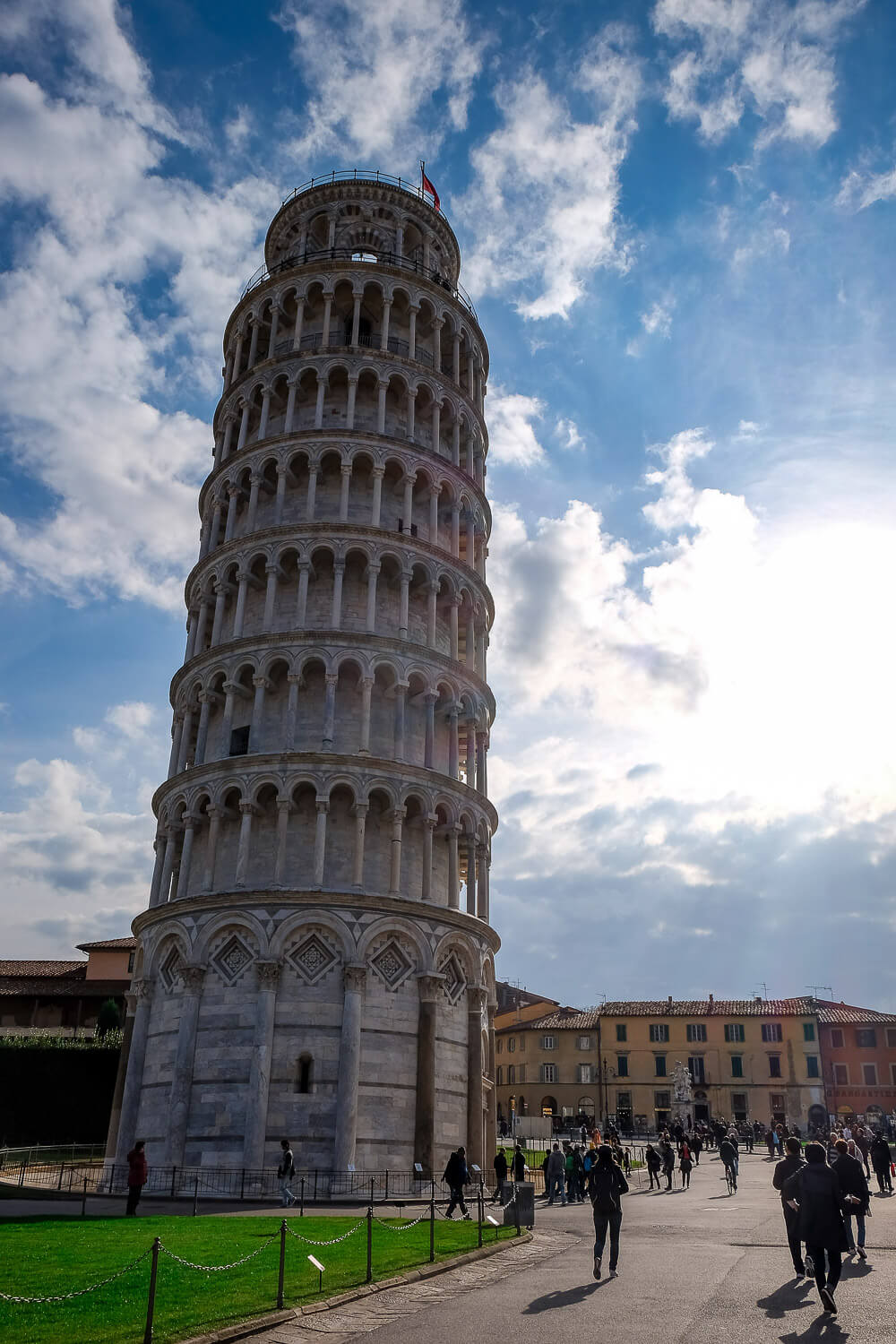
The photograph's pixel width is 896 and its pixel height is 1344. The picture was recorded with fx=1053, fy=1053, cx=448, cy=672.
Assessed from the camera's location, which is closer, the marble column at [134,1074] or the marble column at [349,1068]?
the marble column at [349,1068]

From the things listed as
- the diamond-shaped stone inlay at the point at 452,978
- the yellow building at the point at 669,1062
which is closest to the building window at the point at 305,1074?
the diamond-shaped stone inlay at the point at 452,978

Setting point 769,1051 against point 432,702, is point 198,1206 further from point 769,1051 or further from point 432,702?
point 769,1051

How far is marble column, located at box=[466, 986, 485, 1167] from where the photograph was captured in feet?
110

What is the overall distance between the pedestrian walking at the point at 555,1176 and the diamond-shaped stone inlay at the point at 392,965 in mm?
7296

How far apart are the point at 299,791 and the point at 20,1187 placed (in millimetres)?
13989

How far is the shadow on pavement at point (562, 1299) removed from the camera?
13.2m

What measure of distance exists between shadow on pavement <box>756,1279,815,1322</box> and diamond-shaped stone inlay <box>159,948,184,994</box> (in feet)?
76.2

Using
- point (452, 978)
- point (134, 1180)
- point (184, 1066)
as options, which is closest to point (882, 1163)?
point (452, 978)

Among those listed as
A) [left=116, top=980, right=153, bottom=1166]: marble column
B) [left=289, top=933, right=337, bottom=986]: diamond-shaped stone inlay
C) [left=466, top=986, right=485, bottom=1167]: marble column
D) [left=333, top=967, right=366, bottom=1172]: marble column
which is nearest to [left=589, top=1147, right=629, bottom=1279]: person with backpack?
[left=333, top=967, right=366, bottom=1172]: marble column

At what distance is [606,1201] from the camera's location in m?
15.9

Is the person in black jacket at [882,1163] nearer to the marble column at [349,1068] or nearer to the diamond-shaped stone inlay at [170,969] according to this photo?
the marble column at [349,1068]

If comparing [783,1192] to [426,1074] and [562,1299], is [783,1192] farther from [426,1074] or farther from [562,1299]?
[426,1074]

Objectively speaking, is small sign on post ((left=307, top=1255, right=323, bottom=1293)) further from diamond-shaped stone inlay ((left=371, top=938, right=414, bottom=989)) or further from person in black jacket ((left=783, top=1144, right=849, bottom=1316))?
diamond-shaped stone inlay ((left=371, top=938, right=414, bottom=989))

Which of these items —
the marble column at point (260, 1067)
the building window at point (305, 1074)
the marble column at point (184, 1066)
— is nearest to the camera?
the marble column at point (260, 1067)
